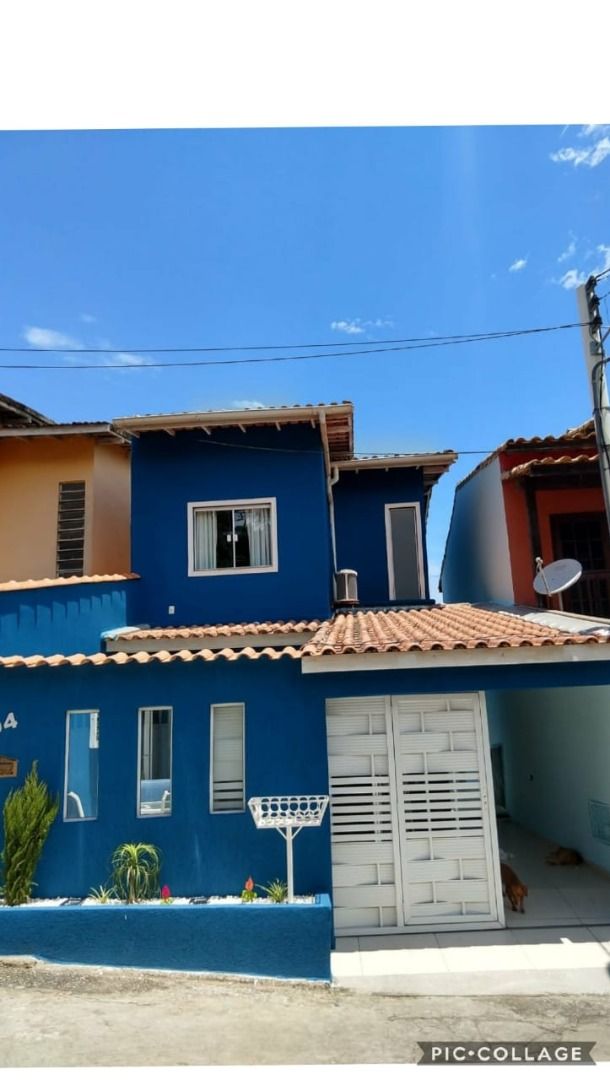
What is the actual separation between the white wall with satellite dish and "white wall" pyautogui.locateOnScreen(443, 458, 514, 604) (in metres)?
2.13

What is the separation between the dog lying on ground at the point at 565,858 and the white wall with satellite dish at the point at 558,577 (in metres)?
4.58

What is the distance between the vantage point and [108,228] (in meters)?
11.4

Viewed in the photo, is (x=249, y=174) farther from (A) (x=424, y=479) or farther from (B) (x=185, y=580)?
(A) (x=424, y=479)

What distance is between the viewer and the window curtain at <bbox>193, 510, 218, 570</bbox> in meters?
12.5

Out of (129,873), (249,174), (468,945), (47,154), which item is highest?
(249,174)

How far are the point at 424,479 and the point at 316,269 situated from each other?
6.12 metres

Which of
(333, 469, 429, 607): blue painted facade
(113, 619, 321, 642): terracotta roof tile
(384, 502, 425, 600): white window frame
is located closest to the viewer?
(113, 619, 321, 642): terracotta roof tile

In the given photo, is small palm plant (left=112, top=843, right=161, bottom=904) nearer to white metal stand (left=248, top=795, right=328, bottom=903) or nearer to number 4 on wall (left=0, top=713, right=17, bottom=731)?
white metal stand (left=248, top=795, right=328, bottom=903)

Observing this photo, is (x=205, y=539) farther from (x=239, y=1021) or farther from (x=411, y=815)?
(x=239, y=1021)

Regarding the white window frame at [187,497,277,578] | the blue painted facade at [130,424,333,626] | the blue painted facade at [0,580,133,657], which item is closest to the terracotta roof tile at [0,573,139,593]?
the blue painted facade at [0,580,133,657]

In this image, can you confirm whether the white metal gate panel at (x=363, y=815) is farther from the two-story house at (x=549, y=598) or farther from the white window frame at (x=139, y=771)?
the two-story house at (x=549, y=598)

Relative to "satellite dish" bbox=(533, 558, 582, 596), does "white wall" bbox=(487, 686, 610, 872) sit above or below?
below

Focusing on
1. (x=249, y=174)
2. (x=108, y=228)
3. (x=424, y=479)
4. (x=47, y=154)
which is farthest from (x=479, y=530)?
(x=47, y=154)

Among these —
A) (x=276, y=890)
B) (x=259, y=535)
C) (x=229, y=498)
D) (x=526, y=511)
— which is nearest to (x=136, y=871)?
(x=276, y=890)
